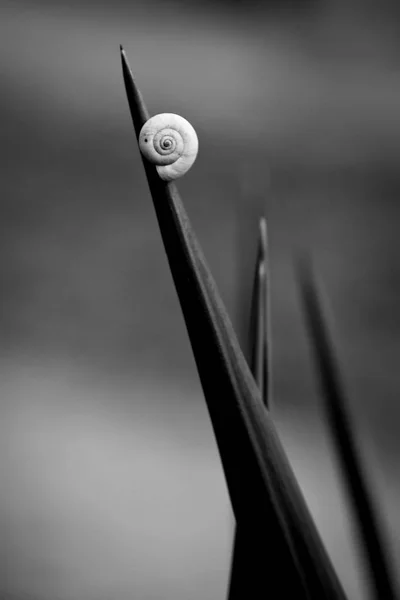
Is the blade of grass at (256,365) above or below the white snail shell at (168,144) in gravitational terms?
below

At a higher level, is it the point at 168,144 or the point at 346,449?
the point at 168,144

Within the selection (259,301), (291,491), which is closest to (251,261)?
(259,301)

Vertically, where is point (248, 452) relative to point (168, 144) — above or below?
below

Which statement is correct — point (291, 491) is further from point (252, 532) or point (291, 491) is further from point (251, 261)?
point (251, 261)
